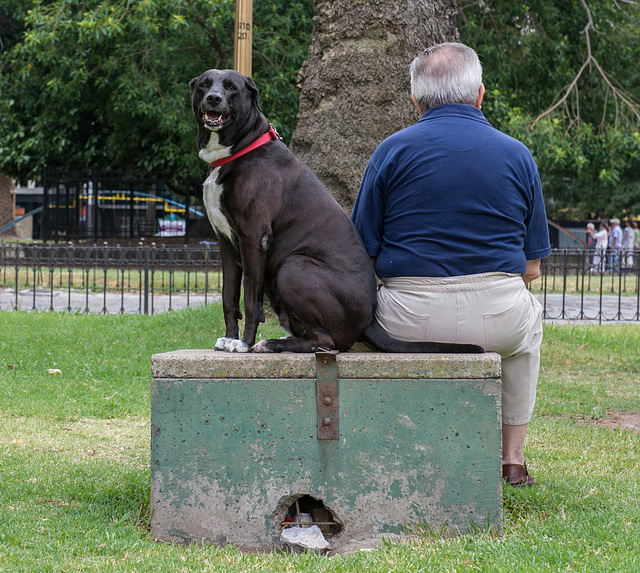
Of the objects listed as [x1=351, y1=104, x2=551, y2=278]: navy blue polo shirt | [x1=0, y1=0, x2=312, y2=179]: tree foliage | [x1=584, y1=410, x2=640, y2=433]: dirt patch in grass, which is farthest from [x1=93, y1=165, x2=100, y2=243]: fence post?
[x1=351, y1=104, x2=551, y2=278]: navy blue polo shirt

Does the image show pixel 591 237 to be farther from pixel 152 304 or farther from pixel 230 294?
pixel 230 294

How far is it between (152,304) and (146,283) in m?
0.33

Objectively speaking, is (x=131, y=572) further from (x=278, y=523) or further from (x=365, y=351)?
(x=365, y=351)

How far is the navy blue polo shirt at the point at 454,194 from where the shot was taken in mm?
3254

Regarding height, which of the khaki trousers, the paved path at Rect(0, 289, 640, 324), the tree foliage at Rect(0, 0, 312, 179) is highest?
the tree foliage at Rect(0, 0, 312, 179)

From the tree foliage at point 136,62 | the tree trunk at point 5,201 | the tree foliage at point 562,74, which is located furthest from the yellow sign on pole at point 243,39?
the tree trunk at point 5,201

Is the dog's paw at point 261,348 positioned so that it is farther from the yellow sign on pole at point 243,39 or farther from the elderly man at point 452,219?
the yellow sign on pole at point 243,39

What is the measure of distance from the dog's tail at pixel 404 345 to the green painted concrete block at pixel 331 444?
15cm

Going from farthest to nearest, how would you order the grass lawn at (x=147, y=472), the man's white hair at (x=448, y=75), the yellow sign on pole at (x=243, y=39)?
the yellow sign on pole at (x=243, y=39), the man's white hair at (x=448, y=75), the grass lawn at (x=147, y=472)

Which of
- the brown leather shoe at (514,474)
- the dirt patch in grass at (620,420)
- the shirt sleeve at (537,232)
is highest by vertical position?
the shirt sleeve at (537,232)

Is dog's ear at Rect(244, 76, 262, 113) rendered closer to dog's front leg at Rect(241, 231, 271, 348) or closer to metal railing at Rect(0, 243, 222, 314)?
dog's front leg at Rect(241, 231, 271, 348)

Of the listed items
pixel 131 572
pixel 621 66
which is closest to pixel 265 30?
pixel 621 66

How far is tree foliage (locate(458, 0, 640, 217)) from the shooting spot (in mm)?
14078

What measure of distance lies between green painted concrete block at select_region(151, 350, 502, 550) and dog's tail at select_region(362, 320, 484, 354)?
150 millimetres
